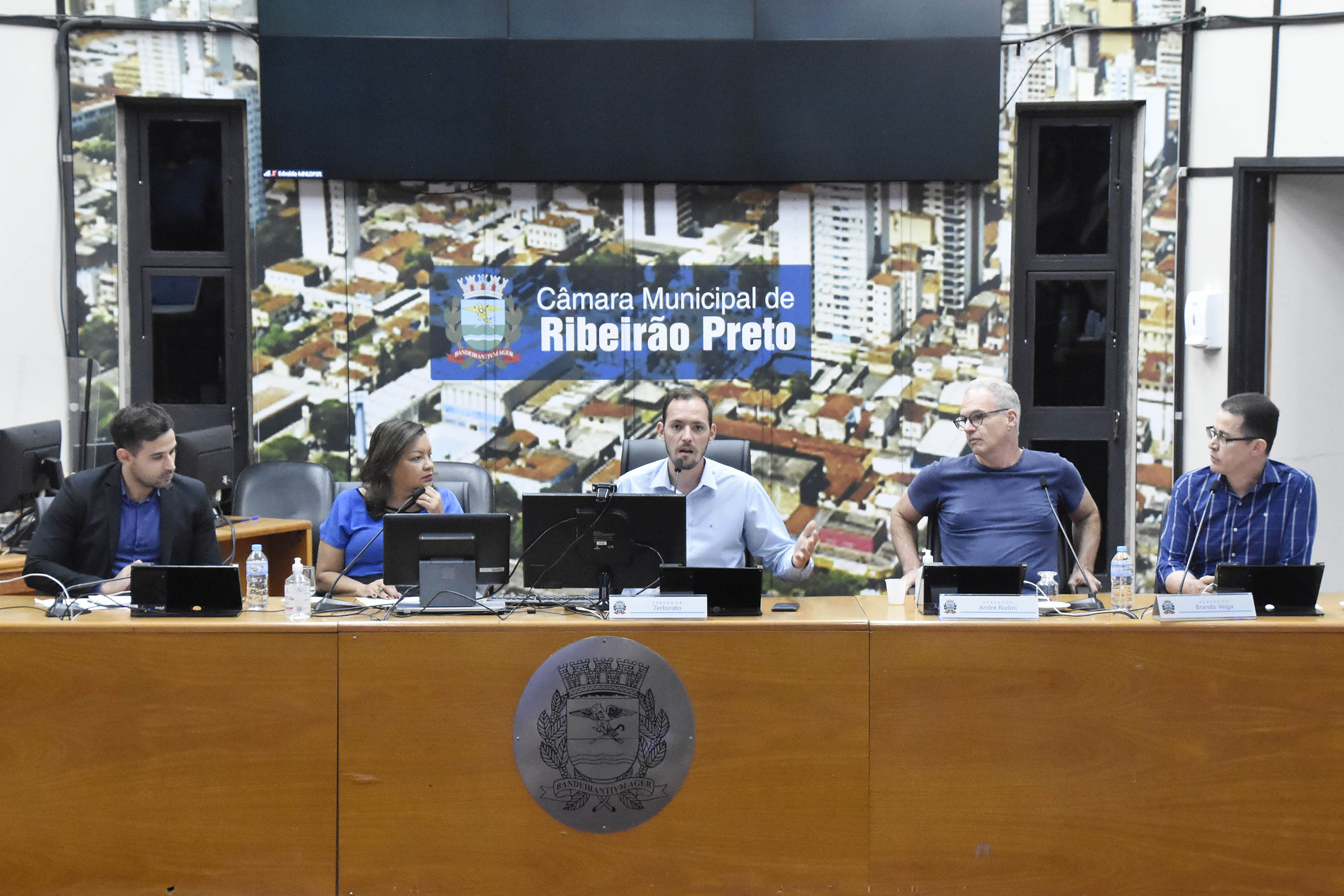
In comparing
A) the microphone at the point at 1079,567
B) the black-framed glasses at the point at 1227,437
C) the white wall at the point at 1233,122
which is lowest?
the microphone at the point at 1079,567

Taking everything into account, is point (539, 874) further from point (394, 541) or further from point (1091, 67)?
point (1091, 67)

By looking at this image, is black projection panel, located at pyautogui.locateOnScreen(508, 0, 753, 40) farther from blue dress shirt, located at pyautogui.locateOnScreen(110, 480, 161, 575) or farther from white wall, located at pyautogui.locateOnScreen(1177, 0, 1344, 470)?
blue dress shirt, located at pyautogui.locateOnScreen(110, 480, 161, 575)

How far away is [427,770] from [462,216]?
354 centimetres

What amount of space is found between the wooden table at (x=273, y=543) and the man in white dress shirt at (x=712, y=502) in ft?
5.53

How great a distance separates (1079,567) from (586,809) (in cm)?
159

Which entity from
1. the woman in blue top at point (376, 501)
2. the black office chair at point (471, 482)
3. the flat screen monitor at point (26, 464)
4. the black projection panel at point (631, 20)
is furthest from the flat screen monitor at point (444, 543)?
the black projection panel at point (631, 20)

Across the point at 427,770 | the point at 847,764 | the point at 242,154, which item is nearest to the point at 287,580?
the point at 427,770

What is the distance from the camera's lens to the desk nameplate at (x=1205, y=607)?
8.83 feet

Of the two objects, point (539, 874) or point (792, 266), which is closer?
point (539, 874)

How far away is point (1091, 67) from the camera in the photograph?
548 centimetres

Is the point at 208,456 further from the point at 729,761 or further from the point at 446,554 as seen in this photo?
the point at 729,761

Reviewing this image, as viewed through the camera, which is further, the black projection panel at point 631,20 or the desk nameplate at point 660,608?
the black projection panel at point 631,20

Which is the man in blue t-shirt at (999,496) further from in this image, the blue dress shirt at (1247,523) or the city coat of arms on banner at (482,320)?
the city coat of arms on banner at (482,320)

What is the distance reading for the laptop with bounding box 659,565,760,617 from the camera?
9.07ft
